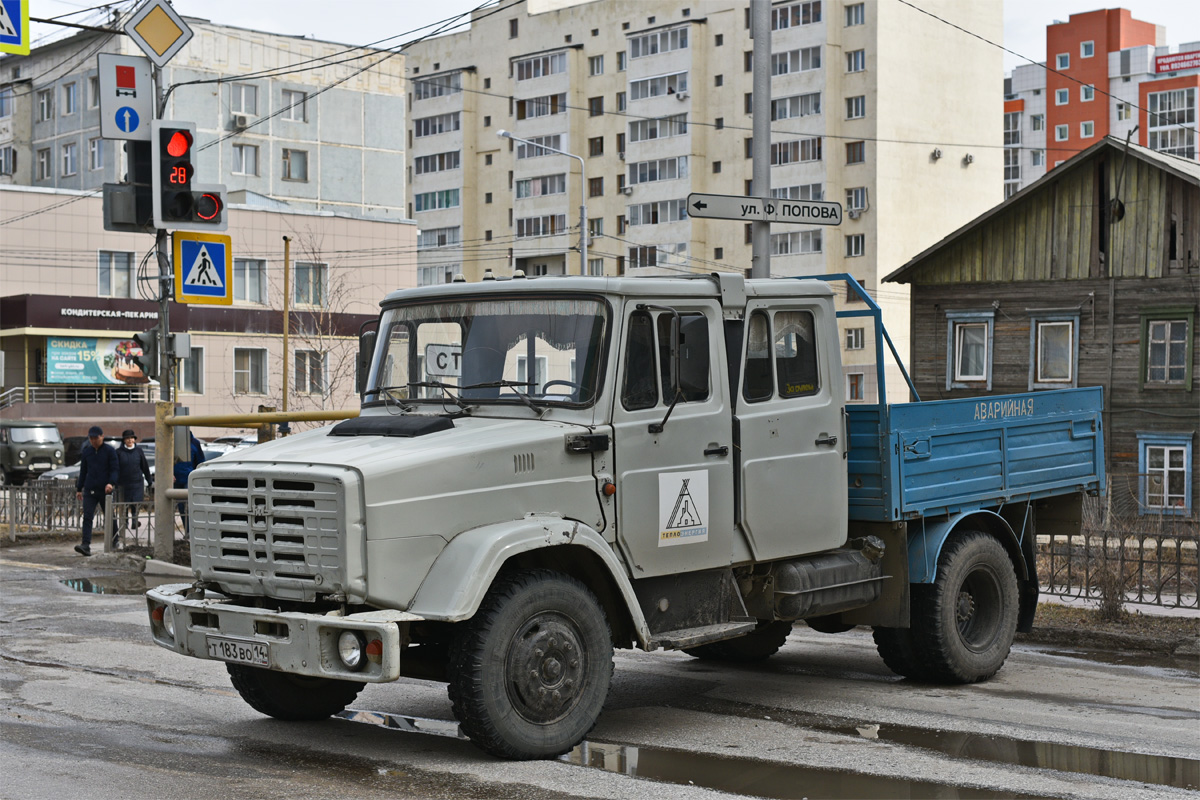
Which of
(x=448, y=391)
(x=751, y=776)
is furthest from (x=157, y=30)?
(x=751, y=776)

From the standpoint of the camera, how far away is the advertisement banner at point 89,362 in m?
55.2

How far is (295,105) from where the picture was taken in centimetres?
6462

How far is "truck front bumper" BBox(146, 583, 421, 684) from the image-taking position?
6.82 meters

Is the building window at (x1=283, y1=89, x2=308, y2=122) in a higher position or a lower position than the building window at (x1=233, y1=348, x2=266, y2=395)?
higher

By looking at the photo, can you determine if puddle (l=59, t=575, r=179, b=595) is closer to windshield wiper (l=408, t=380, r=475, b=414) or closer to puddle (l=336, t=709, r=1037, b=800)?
windshield wiper (l=408, t=380, r=475, b=414)

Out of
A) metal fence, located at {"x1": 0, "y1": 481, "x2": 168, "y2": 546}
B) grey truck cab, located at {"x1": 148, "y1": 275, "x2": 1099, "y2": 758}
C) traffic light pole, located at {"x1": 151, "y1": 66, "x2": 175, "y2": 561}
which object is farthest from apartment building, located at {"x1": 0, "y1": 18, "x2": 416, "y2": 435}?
grey truck cab, located at {"x1": 148, "y1": 275, "x2": 1099, "y2": 758}

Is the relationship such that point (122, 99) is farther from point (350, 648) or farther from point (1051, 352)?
point (1051, 352)

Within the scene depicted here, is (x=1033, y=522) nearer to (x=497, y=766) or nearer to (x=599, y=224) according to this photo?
(x=497, y=766)

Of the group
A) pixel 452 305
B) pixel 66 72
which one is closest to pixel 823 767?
pixel 452 305

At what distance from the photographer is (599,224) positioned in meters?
87.1

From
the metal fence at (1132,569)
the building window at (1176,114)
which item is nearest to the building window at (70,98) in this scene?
the metal fence at (1132,569)

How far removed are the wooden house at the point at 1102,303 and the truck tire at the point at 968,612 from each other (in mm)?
22678

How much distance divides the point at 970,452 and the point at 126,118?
30.3ft

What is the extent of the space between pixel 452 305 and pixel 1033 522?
4979mm
